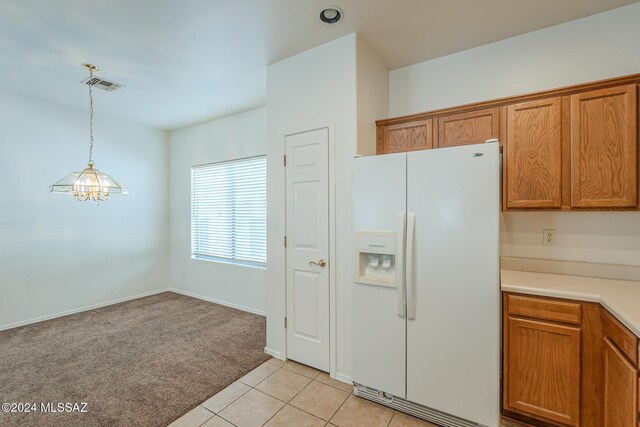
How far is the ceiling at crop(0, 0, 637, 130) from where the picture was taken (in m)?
2.02

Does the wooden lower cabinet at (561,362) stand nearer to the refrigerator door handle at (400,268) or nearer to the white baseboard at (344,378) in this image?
the refrigerator door handle at (400,268)

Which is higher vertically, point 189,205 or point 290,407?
point 189,205

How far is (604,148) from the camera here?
186cm

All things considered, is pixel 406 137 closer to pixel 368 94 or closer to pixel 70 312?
pixel 368 94

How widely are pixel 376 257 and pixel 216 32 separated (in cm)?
218

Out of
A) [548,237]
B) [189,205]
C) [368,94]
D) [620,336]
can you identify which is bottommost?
[620,336]

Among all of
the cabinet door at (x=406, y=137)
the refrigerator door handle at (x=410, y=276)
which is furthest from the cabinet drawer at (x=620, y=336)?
the cabinet door at (x=406, y=137)

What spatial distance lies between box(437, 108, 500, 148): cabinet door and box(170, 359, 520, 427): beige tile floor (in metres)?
2.06

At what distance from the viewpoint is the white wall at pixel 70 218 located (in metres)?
3.50

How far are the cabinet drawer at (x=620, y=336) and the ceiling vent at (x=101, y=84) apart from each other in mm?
4639

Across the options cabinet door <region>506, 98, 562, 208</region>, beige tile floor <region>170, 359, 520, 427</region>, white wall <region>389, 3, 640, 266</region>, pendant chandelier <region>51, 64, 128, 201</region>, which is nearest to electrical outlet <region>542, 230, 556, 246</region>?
white wall <region>389, 3, 640, 266</region>

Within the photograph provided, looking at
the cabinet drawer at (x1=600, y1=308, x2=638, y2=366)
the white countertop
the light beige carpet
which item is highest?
the white countertop

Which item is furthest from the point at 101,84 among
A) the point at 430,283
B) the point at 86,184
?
the point at 430,283

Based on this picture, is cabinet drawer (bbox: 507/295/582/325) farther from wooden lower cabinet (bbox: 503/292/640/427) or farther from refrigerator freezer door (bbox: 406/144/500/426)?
refrigerator freezer door (bbox: 406/144/500/426)
